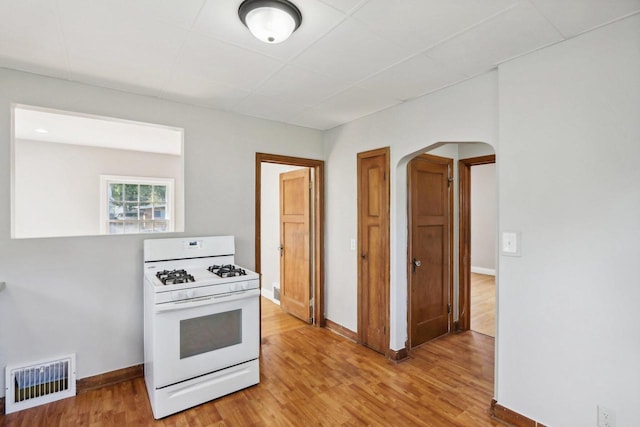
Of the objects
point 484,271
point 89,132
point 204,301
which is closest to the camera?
point 204,301

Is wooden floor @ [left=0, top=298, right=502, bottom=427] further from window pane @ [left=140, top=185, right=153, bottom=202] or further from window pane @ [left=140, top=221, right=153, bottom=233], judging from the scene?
window pane @ [left=140, top=185, right=153, bottom=202]

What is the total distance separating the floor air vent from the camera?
220cm

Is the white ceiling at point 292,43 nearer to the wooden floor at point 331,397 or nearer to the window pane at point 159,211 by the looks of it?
the wooden floor at point 331,397

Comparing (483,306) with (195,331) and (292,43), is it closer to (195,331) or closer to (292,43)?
(195,331)

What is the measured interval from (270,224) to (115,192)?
8.61ft

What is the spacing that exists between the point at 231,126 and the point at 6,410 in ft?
9.28

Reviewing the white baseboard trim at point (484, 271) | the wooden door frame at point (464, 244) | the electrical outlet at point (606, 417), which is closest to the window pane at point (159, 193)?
the wooden door frame at point (464, 244)

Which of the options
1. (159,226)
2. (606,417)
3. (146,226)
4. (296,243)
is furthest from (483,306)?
(146,226)

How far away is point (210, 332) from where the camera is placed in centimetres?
235

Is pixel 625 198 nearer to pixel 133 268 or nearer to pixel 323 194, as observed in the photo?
pixel 323 194

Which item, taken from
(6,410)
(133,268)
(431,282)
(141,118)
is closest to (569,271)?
(431,282)

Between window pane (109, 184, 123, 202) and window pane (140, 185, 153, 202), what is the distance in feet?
1.01

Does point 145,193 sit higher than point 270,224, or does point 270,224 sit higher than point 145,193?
point 145,193

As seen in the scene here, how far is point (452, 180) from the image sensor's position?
146 inches
